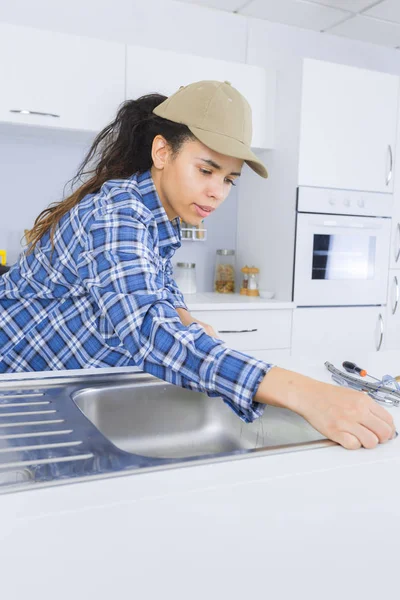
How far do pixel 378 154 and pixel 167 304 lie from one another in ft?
7.92

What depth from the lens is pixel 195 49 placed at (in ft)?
→ 10.1

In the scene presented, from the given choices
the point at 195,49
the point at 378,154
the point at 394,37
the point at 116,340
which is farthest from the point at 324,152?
the point at 116,340

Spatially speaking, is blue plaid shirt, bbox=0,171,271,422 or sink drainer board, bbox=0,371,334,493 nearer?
sink drainer board, bbox=0,371,334,493

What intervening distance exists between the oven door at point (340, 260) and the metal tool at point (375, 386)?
1736 mm

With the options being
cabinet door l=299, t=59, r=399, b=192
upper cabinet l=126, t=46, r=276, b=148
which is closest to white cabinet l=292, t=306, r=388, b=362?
cabinet door l=299, t=59, r=399, b=192

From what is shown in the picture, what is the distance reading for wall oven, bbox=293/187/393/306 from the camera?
2842 millimetres

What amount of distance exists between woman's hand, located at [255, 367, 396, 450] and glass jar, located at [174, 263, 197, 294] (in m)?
2.21

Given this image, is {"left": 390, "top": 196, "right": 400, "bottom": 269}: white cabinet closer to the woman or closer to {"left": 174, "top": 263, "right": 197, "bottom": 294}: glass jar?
{"left": 174, "top": 263, "right": 197, "bottom": 294}: glass jar

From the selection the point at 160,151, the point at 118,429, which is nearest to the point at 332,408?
the point at 118,429

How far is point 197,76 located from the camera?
8.96ft

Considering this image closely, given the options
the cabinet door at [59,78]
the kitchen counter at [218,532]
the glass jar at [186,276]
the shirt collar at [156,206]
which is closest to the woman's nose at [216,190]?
the shirt collar at [156,206]

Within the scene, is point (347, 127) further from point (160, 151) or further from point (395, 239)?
point (160, 151)

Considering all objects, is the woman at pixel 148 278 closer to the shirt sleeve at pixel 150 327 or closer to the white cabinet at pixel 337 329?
the shirt sleeve at pixel 150 327

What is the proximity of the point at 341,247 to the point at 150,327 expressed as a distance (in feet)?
7.46
